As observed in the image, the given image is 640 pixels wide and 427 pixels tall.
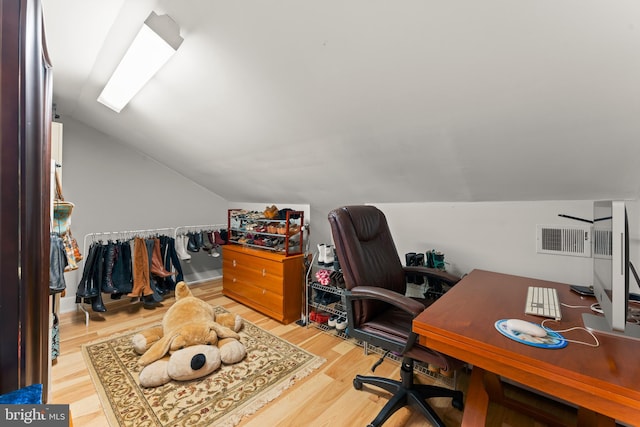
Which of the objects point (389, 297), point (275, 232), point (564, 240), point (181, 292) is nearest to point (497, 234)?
point (564, 240)

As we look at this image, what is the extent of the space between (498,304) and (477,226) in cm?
93

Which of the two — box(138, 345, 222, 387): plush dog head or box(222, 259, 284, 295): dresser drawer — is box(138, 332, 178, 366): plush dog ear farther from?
box(222, 259, 284, 295): dresser drawer

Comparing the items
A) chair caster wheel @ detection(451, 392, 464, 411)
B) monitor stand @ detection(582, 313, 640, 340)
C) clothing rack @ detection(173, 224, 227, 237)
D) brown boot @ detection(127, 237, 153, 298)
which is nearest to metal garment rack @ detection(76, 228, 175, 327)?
clothing rack @ detection(173, 224, 227, 237)

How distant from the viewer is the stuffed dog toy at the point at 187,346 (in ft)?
5.82

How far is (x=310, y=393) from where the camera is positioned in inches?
66.6

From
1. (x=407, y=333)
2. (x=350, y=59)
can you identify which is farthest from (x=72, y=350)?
(x=350, y=59)

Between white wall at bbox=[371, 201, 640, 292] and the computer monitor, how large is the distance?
2.35 feet

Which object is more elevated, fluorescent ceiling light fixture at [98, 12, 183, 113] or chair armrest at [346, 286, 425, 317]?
fluorescent ceiling light fixture at [98, 12, 183, 113]

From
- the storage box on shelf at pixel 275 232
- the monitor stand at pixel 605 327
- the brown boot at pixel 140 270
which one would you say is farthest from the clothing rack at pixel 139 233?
the monitor stand at pixel 605 327

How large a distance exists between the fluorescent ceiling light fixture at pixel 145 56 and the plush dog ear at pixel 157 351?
5.85 ft

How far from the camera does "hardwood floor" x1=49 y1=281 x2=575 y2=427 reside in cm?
149

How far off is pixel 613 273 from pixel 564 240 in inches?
39.5

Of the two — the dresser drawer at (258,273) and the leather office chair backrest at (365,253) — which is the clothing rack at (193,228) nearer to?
the dresser drawer at (258,273)

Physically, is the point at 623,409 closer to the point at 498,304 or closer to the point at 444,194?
the point at 498,304
